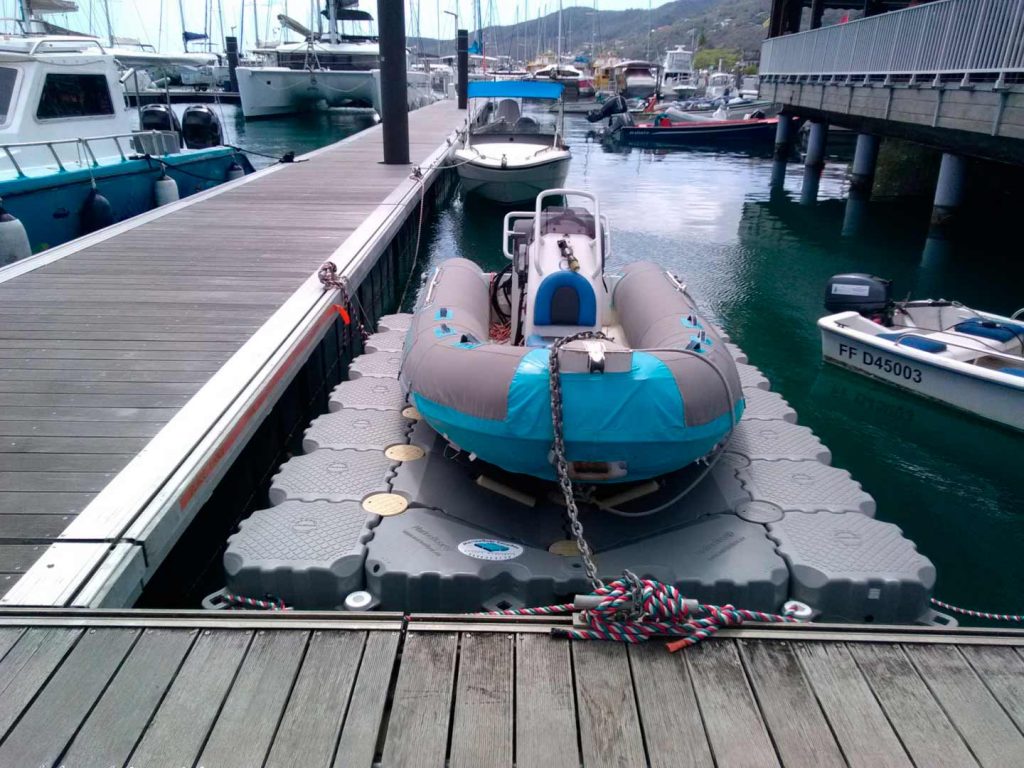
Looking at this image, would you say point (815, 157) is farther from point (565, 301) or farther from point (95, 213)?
point (565, 301)

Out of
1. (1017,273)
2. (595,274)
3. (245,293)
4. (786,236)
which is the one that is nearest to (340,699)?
(595,274)

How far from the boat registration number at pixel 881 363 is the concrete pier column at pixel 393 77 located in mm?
9376

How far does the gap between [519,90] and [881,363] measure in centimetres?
1252

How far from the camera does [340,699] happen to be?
91.7 inches

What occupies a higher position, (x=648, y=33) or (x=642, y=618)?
(x=648, y=33)

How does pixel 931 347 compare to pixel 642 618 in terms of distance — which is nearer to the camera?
pixel 642 618

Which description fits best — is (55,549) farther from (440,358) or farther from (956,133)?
(956,133)

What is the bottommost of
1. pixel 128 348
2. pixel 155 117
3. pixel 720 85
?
pixel 128 348

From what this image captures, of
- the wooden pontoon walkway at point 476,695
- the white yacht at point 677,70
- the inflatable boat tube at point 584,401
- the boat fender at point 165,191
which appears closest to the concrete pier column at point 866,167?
the boat fender at point 165,191

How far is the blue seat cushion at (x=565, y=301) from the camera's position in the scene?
16.1 ft

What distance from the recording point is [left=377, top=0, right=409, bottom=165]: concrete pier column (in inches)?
521

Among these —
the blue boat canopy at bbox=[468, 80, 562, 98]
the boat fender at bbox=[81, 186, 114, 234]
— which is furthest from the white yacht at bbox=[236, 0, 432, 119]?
the boat fender at bbox=[81, 186, 114, 234]

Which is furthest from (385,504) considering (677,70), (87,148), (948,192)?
(677,70)

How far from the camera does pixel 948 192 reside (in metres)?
13.5
